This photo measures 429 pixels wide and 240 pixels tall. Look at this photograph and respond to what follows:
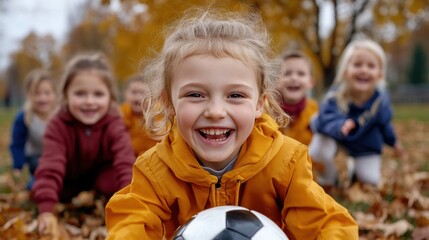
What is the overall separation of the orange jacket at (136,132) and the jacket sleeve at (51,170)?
1.30m

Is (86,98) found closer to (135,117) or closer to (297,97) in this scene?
(135,117)

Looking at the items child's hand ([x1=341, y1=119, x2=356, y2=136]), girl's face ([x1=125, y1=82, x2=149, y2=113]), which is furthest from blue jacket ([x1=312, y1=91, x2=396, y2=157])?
girl's face ([x1=125, y1=82, x2=149, y2=113])

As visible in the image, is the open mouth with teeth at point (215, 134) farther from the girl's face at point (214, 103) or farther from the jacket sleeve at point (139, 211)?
the jacket sleeve at point (139, 211)

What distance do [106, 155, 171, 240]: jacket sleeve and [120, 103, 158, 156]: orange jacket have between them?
281 centimetres

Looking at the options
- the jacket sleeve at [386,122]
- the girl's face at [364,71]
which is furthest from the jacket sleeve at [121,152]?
the jacket sleeve at [386,122]

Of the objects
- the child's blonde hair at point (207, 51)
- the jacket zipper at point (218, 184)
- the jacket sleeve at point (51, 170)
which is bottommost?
the jacket sleeve at point (51, 170)

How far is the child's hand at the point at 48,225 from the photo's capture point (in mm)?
3047

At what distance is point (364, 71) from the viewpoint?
15.7 feet

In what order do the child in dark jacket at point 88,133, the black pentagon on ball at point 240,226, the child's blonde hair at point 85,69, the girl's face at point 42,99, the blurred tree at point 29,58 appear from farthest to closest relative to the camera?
the blurred tree at point 29,58
the girl's face at point 42,99
the child's blonde hair at point 85,69
the child in dark jacket at point 88,133
the black pentagon on ball at point 240,226

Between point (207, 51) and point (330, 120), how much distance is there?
9.45 ft

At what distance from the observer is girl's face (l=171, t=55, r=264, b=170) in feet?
6.82

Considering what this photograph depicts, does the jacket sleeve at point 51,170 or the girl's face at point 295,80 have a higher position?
the girl's face at point 295,80

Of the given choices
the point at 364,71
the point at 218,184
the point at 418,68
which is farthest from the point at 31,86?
the point at 418,68

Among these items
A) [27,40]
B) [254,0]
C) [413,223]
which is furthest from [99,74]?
[27,40]
